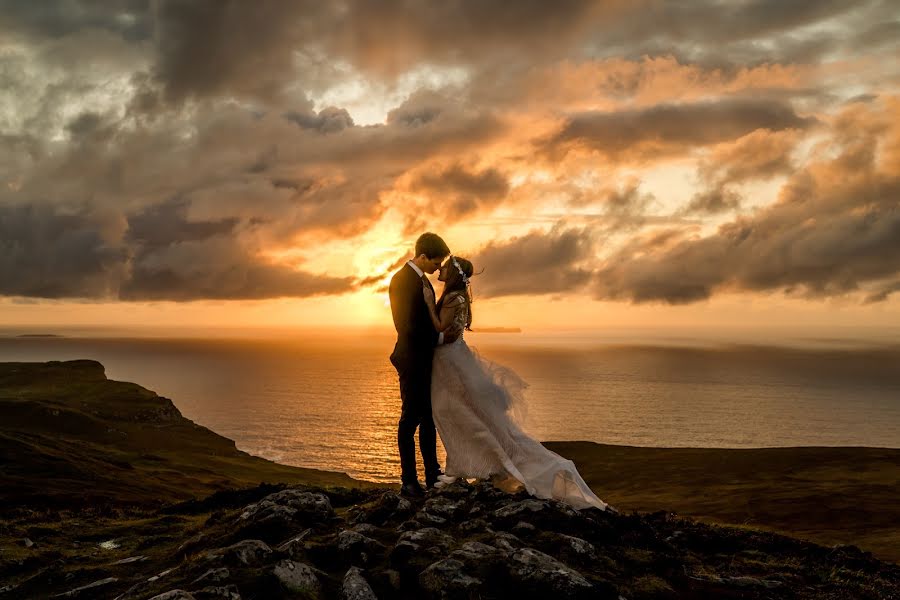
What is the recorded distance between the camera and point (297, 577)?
32.6 feet

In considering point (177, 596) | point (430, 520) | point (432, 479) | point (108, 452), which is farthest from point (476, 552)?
point (108, 452)

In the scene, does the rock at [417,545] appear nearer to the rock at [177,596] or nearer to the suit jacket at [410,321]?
the rock at [177,596]

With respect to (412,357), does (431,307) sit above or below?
above

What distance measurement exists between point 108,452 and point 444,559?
97521mm

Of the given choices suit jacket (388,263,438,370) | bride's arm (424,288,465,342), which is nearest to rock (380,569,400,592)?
suit jacket (388,263,438,370)

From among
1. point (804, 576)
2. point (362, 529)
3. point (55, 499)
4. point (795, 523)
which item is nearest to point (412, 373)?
point (362, 529)

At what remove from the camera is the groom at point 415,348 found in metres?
13.1

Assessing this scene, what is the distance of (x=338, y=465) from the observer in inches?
4941

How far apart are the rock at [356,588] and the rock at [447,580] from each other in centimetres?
88

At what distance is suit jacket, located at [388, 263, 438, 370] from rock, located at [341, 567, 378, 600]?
15.3 ft

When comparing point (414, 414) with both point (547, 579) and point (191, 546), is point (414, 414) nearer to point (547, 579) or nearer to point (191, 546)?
point (547, 579)

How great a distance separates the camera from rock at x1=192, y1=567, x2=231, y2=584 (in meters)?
9.91

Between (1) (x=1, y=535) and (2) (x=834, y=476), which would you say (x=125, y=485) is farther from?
(2) (x=834, y=476)

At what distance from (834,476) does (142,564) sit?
312ft
